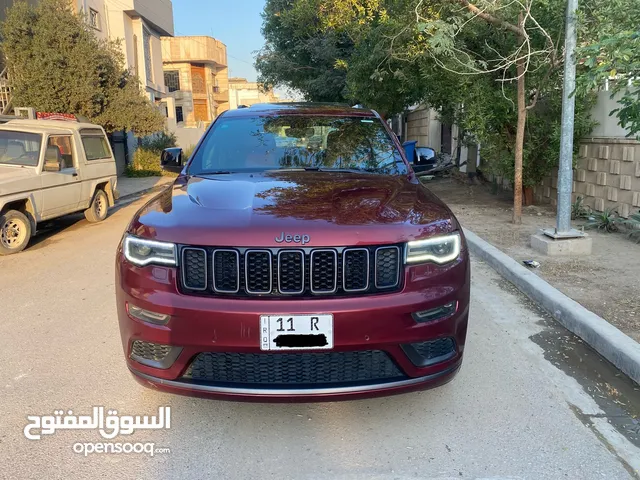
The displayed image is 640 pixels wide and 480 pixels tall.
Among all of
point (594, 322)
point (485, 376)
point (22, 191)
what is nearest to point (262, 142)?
point (485, 376)

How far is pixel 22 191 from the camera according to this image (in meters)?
7.51

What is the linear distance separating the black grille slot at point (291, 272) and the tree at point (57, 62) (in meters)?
12.6

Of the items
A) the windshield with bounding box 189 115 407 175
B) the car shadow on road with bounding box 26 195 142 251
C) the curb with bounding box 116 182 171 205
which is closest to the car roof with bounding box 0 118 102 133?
the car shadow on road with bounding box 26 195 142 251

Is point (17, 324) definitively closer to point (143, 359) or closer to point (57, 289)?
point (57, 289)

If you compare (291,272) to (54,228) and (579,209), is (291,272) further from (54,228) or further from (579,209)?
(54,228)

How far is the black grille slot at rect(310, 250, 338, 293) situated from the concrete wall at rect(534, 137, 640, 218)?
6.39 m

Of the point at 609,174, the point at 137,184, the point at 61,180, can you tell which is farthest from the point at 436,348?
the point at 137,184

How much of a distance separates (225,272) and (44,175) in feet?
21.9

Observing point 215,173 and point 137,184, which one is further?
point 137,184

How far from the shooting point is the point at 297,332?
8.22ft

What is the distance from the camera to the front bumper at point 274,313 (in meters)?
2.51

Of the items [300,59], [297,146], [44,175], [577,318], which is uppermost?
[300,59]

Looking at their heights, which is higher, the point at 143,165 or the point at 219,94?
the point at 219,94

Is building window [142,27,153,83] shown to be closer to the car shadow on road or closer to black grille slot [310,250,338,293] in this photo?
the car shadow on road
